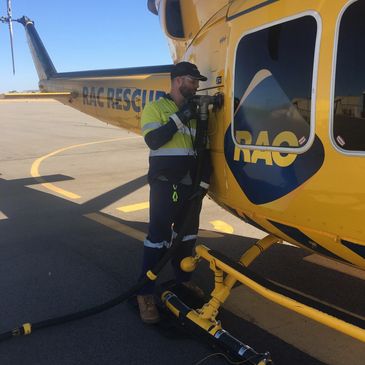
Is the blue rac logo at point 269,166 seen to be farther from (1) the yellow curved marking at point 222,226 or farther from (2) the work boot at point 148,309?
(1) the yellow curved marking at point 222,226

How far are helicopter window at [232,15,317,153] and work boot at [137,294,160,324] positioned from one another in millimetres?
1480

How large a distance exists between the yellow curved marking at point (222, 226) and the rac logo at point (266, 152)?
2859mm

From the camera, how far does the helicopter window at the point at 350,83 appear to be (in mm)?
2211

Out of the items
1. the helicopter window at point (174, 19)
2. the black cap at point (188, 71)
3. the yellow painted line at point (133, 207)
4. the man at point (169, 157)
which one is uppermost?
the helicopter window at point (174, 19)

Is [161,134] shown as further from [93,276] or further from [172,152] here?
[93,276]

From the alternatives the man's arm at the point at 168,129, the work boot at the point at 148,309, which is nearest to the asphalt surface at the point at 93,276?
the work boot at the point at 148,309

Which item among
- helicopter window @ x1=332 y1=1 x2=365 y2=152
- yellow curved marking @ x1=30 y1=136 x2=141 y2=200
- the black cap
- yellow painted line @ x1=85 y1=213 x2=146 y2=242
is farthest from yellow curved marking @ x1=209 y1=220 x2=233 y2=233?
helicopter window @ x1=332 y1=1 x2=365 y2=152

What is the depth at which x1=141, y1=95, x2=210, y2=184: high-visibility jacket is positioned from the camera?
3410mm

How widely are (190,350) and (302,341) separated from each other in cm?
83

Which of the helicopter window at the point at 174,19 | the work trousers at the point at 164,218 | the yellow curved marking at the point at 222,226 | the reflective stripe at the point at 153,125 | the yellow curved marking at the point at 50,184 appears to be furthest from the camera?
the yellow curved marking at the point at 50,184

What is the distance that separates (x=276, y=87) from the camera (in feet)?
8.81

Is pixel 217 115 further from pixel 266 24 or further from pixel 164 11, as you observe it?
pixel 164 11

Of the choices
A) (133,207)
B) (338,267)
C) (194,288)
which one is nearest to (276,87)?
(194,288)

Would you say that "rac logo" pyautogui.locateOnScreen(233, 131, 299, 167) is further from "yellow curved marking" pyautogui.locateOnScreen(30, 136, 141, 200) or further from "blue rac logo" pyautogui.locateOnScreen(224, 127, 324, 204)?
"yellow curved marking" pyautogui.locateOnScreen(30, 136, 141, 200)
